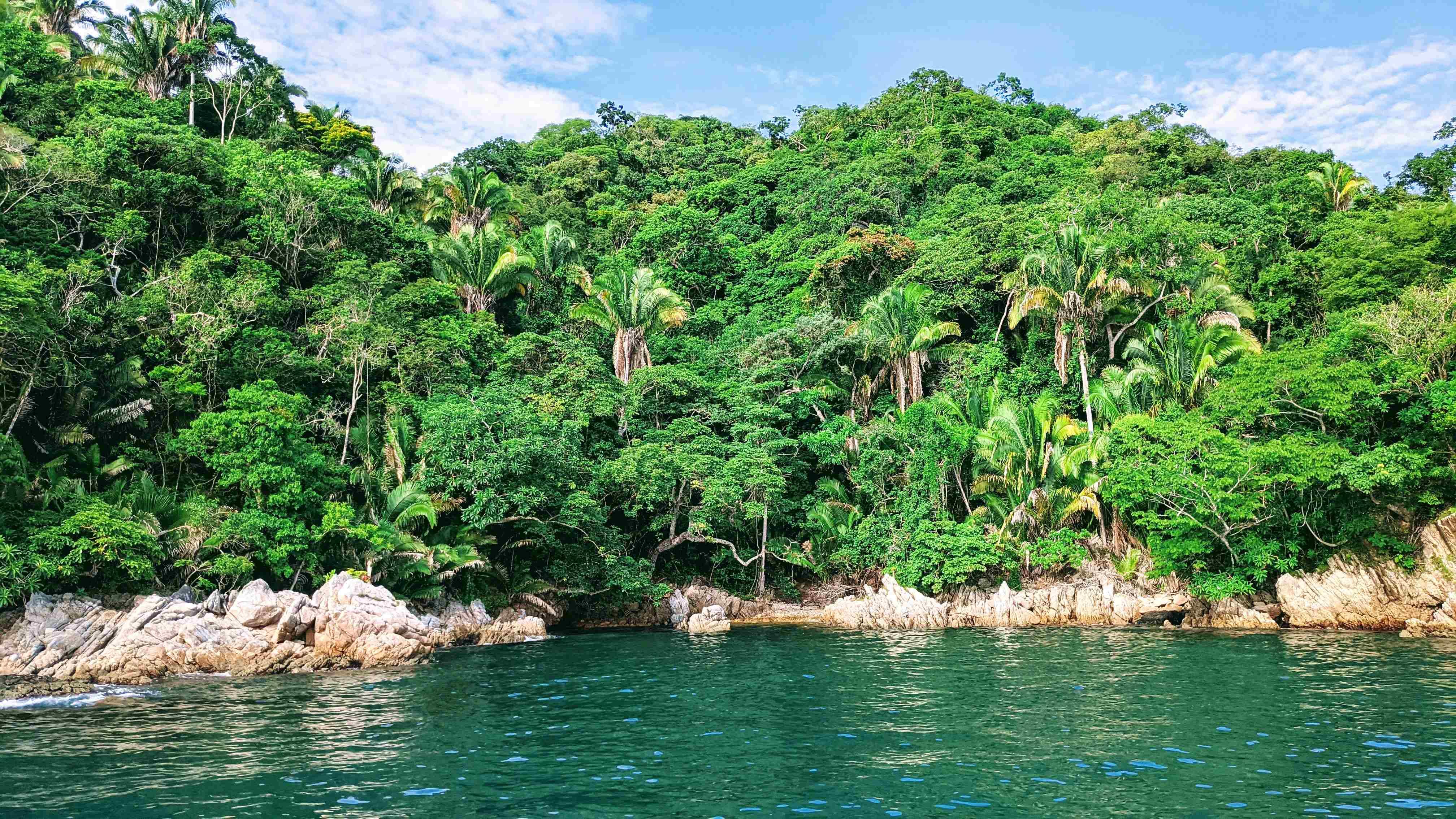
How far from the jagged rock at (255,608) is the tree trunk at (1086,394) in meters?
24.9

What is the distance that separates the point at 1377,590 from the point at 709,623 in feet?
62.7

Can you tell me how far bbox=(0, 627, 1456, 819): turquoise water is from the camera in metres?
9.19

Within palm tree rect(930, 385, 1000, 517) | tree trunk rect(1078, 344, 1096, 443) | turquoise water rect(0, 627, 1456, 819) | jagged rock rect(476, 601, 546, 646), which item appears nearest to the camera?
turquoise water rect(0, 627, 1456, 819)

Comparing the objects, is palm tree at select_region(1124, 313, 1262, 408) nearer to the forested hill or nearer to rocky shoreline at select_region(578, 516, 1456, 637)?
the forested hill

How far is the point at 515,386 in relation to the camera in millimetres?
30406

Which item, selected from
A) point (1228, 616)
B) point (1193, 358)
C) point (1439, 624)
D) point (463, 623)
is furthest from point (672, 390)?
point (1439, 624)

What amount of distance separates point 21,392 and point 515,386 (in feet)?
44.4

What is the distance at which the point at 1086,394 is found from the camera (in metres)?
30.9

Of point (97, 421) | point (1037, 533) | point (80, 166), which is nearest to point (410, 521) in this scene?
point (97, 421)

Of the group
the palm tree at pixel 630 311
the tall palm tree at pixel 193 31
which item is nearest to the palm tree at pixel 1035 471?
the palm tree at pixel 630 311

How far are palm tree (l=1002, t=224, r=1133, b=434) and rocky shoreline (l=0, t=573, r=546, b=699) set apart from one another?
23.9m

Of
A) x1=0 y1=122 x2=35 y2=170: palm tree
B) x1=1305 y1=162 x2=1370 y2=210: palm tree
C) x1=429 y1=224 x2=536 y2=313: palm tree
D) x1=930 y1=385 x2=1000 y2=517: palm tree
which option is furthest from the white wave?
x1=1305 y1=162 x2=1370 y2=210: palm tree

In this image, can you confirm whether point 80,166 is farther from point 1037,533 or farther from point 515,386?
point 1037,533

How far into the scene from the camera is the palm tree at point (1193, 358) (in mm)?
29109
